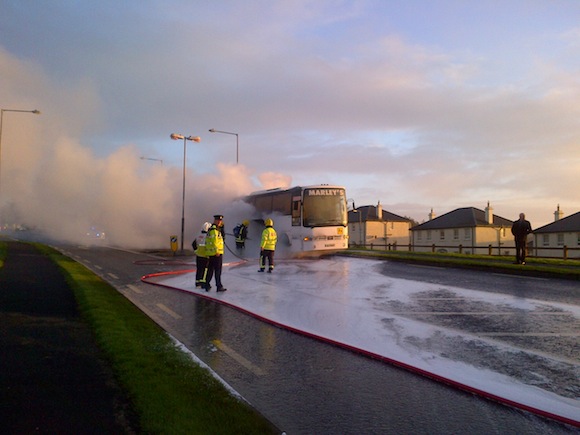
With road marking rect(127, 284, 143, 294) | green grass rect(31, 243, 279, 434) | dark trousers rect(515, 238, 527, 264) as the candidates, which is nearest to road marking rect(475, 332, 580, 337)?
green grass rect(31, 243, 279, 434)

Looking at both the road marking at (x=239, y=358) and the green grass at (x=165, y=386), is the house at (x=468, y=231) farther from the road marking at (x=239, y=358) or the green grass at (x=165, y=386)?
the green grass at (x=165, y=386)

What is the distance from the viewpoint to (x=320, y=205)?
66.8ft

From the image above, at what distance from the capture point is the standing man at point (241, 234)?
22328 mm

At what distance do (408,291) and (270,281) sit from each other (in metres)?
3.76

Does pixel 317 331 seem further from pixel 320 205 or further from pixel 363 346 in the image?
pixel 320 205

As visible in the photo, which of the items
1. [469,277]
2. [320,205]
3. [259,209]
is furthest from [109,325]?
[259,209]

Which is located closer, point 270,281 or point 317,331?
point 317,331

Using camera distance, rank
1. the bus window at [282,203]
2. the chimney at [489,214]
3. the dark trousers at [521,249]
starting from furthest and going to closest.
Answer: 1. the chimney at [489,214]
2. the bus window at [282,203]
3. the dark trousers at [521,249]

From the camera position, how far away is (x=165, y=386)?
436 centimetres

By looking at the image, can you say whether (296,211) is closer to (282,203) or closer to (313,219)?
(313,219)

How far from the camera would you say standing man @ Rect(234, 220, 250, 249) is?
22.3m

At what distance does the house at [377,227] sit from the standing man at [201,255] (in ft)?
170

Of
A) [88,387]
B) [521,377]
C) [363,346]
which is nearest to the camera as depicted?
[88,387]

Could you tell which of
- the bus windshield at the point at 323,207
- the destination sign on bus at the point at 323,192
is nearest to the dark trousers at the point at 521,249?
the bus windshield at the point at 323,207
